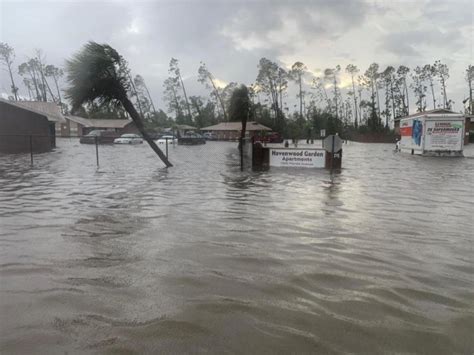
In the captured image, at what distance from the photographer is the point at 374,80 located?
95.0 metres

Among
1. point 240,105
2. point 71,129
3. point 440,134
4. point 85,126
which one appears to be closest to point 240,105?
point 240,105

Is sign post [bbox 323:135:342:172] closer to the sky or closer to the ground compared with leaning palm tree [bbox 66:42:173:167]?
closer to the ground

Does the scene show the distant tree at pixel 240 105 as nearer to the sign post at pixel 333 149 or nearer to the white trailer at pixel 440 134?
the white trailer at pixel 440 134

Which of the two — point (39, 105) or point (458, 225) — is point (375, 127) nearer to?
point (39, 105)

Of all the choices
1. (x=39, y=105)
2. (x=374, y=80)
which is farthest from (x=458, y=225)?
(x=374, y=80)

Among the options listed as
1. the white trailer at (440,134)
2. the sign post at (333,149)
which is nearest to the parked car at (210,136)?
the white trailer at (440,134)

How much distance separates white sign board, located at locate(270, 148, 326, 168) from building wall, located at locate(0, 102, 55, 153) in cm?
2037

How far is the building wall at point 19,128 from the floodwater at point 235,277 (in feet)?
78.0

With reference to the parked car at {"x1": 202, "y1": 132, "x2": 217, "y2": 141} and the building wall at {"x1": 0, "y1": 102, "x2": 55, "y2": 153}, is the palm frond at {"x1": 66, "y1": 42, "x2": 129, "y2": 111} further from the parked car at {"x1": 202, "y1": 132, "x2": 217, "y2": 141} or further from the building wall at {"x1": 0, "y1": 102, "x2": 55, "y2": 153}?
the parked car at {"x1": 202, "y1": 132, "x2": 217, "y2": 141}

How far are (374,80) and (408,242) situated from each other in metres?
96.5

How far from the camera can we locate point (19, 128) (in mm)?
31391

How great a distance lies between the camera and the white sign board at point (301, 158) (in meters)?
18.1

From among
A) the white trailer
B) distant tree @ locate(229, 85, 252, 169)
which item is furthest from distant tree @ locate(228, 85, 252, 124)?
the white trailer

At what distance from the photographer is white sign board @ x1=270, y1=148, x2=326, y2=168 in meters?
18.1
